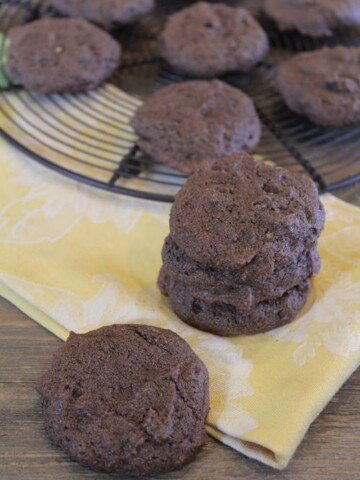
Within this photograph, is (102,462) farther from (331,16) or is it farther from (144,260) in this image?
(331,16)

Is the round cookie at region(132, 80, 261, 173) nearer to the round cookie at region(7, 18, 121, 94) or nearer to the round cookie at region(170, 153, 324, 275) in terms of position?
the round cookie at region(7, 18, 121, 94)

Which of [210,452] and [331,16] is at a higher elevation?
[331,16]

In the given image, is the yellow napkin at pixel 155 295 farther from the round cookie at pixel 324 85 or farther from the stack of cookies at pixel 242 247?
the round cookie at pixel 324 85

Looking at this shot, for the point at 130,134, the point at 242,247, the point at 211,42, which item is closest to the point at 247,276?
the point at 242,247

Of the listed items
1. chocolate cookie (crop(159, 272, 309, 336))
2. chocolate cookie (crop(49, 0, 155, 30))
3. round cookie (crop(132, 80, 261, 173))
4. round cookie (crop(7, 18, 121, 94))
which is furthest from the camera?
chocolate cookie (crop(49, 0, 155, 30))

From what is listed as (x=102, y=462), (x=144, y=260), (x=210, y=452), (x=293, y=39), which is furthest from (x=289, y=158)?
(x=102, y=462)

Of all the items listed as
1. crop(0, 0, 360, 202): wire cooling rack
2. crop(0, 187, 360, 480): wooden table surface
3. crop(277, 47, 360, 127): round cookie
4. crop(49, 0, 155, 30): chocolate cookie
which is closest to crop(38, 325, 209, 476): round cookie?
crop(0, 187, 360, 480): wooden table surface
